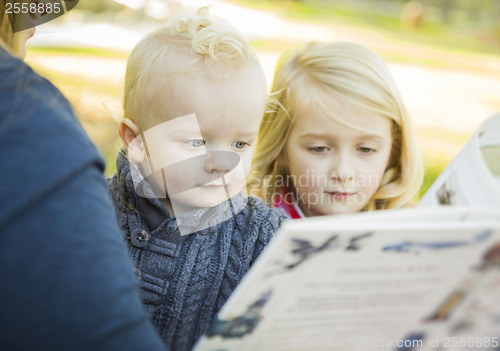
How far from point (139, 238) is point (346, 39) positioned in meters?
9.15

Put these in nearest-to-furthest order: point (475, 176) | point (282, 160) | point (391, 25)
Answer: point (475, 176)
point (282, 160)
point (391, 25)

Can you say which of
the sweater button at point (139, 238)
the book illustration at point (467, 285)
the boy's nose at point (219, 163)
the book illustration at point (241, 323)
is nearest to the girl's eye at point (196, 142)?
the boy's nose at point (219, 163)

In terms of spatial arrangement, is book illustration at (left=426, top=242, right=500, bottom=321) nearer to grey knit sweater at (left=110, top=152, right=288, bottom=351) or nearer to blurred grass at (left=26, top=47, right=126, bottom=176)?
grey knit sweater at (left=110, top=152, right=288, bottom=351)

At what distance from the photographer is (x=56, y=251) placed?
0.61 metres

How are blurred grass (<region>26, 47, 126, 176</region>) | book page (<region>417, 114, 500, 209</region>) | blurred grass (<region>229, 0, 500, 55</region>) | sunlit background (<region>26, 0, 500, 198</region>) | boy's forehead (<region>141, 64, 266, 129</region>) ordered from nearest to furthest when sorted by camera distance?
book page (<region>417, 114, 500, 209</region>)
blurred grass (<region>26, 47, 126, 176</region>)
boy's forehead (<region>141, 64, 266, 129</region>)
sunlit background (<region>26, 0, 500, 198</region>)
blurred grass (<region>229, 0, 500, 55</region>)

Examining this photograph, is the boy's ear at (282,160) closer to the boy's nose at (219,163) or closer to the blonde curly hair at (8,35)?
the boy's nose at (219,163)

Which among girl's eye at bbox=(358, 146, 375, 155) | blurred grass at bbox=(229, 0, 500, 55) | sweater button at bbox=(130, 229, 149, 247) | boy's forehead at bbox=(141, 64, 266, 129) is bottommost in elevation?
blurred grass at bbox=(229, 0, 500, 55)

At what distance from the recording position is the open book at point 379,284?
723 mm

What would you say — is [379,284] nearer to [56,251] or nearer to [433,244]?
[433,244]

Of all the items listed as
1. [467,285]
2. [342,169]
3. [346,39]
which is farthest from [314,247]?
[346,39]

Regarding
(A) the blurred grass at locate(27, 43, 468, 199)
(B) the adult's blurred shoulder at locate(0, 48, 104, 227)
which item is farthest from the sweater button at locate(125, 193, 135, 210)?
(B) the adult's blurred shoulder at locate(0, 48, 104, 227)

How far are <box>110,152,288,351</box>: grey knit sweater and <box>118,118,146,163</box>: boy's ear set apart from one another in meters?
0.03

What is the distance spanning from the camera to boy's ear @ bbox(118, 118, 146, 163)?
124cm

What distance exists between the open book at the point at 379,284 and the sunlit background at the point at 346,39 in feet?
1.37
